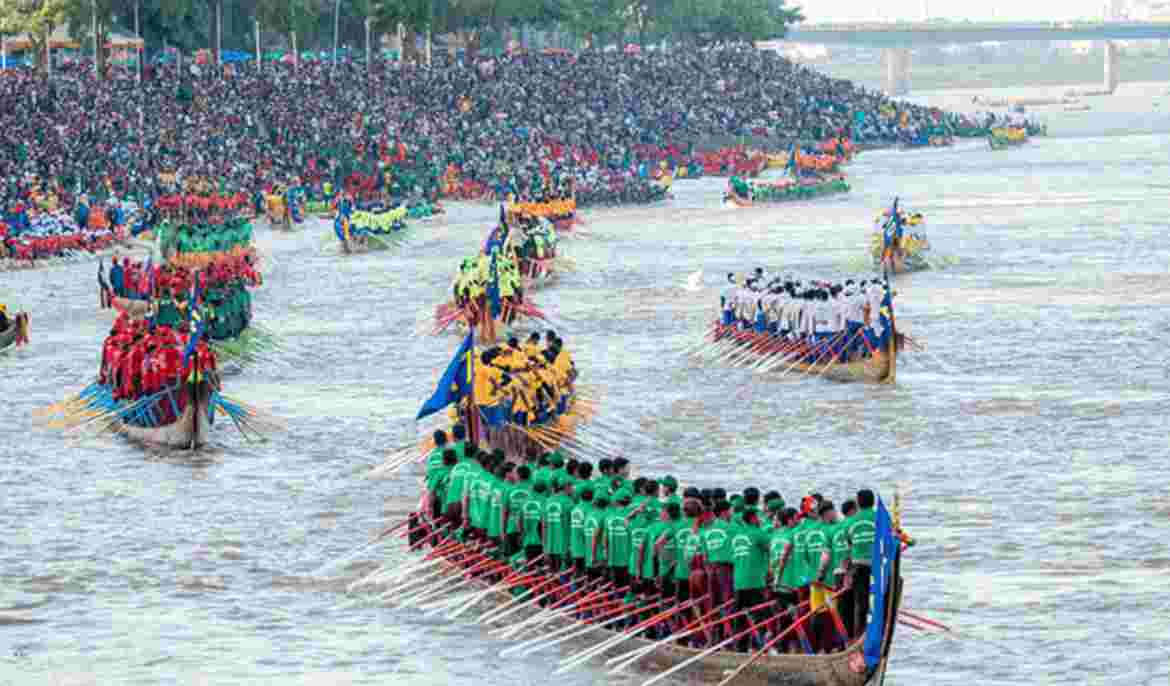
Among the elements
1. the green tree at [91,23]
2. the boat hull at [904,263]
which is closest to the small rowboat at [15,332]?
the boat hull at [904,263]

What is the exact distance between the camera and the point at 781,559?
31141mm

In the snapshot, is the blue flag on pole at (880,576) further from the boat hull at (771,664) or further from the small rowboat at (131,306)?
the small rowboat at (131,306)

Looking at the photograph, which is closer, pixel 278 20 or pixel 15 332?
pixel 15 332

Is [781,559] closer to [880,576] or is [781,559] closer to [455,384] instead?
[880,576]

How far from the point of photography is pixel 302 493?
47906 mm

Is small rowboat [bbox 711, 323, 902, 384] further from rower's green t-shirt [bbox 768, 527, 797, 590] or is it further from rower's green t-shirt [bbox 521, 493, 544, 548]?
rower's green t-shirt [bbox 768, 527, 797, 590]

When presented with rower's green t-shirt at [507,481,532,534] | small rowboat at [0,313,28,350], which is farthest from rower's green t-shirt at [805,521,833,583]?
small rowboat at [0,313,28,350]

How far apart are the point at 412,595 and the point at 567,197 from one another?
75.9 metres

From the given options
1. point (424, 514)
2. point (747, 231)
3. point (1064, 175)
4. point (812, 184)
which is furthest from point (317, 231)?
point (424, 514)

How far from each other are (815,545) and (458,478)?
847 centimetres

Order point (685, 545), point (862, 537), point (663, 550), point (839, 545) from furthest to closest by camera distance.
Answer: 1. point (663, 550)
2. point (685, 545)
3. point (839, 545)
4. point (862, 537)

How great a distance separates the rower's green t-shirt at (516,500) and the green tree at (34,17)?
89207 millimetres

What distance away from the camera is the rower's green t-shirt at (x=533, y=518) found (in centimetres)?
3541

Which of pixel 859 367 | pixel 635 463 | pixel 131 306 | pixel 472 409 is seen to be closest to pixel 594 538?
pixel 472 409
